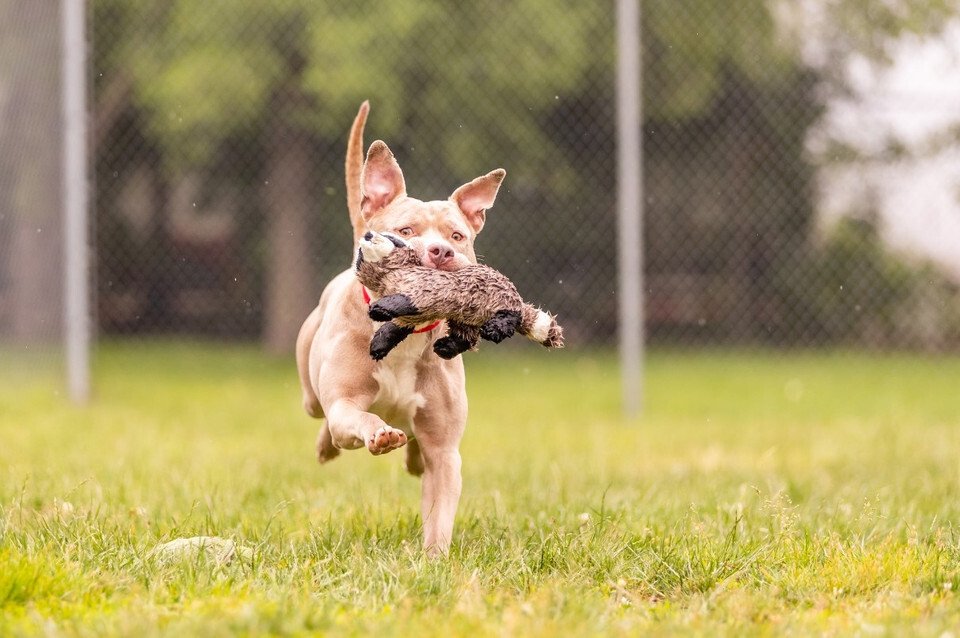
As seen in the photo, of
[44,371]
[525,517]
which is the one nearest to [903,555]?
[525,517]

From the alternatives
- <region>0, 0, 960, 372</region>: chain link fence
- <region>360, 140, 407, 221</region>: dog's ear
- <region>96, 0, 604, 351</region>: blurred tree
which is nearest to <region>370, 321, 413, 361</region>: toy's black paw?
<region>360, 140, 407, 221</region>: dog's ear

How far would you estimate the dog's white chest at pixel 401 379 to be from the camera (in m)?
3.27

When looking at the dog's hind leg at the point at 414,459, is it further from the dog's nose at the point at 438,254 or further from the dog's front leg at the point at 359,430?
the dog's nose at the point at 438,254

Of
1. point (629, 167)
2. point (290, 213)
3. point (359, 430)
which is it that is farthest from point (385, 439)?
point (290, 213)

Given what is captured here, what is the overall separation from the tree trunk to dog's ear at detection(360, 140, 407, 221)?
25.6 feet

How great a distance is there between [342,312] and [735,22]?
7.56 metres

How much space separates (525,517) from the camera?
3893 mm

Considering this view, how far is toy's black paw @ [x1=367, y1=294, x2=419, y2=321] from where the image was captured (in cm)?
287

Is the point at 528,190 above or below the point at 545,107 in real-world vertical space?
below

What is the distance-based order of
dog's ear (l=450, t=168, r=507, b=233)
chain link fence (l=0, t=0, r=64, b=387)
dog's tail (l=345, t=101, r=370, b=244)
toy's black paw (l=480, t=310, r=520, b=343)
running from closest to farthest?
toy's black paw (l=480, t=310, r=520, b=343)
dog's ear (l=450, t=168, r=507, b=233)
dog's tail (l=345, t=101, r=370, b=244)
chain link fence (l=0, t=0, r=64, b=387)

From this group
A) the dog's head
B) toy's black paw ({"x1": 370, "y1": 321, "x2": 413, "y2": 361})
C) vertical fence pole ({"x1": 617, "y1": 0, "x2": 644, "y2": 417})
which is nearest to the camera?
toy's black paw ({"x1": 370, "y1": 321, "x2": 413, "y2": 361})

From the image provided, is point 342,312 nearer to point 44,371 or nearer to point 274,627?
point 274,627

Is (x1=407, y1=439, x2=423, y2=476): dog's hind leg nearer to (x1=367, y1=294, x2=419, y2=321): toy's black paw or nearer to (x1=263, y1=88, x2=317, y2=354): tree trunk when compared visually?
(x1=367, y1=294, x2=419, y2=321): toy's black paw

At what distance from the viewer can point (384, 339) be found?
9.99 ft
